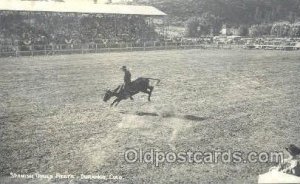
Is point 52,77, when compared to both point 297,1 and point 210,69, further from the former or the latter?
point 297,1

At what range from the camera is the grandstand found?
110ft

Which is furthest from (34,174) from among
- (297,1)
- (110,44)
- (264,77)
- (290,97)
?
(297,1)

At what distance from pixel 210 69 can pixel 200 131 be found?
12.0m

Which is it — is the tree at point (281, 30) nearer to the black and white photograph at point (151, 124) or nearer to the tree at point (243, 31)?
the tree at point (243, 31)

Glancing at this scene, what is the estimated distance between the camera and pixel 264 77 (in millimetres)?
18672

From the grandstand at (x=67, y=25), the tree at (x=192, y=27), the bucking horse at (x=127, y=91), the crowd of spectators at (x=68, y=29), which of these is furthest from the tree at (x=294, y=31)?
the bucking horse at (x=127, y=91)

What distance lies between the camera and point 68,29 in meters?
38.7

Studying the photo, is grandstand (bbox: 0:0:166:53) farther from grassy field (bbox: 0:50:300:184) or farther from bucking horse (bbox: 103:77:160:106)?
bucking horse (bbox: 103:77:160:106)

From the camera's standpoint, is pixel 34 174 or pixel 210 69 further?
pixel 210 69

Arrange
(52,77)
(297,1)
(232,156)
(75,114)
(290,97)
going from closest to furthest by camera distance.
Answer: (232,156) < (75,114) < (290,97) < (52,77) < (297,1)

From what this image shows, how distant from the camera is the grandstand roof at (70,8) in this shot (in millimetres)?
34094

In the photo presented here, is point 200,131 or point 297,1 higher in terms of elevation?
point 297,1

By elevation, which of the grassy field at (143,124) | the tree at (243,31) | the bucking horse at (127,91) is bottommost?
the grassy field at (143,124)

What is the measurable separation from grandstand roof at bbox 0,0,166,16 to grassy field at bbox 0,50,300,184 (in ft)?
58.2
